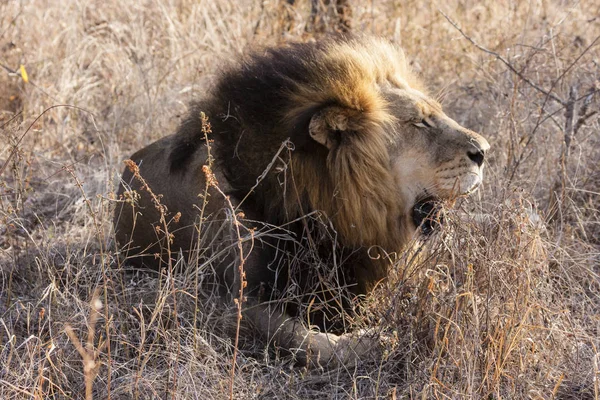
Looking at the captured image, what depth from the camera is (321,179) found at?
133 inches

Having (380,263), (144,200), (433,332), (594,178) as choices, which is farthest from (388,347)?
(594,178)

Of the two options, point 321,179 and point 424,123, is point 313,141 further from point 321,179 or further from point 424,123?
point 424,123

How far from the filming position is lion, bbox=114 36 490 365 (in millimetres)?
3342

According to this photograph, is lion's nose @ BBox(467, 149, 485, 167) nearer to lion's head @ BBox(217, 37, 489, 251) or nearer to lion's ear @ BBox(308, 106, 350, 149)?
lion's head @ BBox(217, 37, 489, 251)

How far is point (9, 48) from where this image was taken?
20.2 feet

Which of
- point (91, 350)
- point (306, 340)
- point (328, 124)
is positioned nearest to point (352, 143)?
point (328, 124)

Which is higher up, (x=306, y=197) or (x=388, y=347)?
(x=306, y=197)

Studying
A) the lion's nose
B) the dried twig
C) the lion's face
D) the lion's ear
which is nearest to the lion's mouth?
the lion's face

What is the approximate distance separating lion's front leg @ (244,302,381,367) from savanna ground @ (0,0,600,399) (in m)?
0.06

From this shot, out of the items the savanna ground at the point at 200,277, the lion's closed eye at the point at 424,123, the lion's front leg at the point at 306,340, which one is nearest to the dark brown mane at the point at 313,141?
the lion's closed eye at the point at 424,123

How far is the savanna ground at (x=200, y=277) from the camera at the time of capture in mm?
3027

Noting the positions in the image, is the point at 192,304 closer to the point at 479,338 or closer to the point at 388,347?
the point at 388,347

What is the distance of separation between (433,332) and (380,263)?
0.47m

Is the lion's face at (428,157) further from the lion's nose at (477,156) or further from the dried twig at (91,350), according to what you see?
the dried twig at (91,350)
